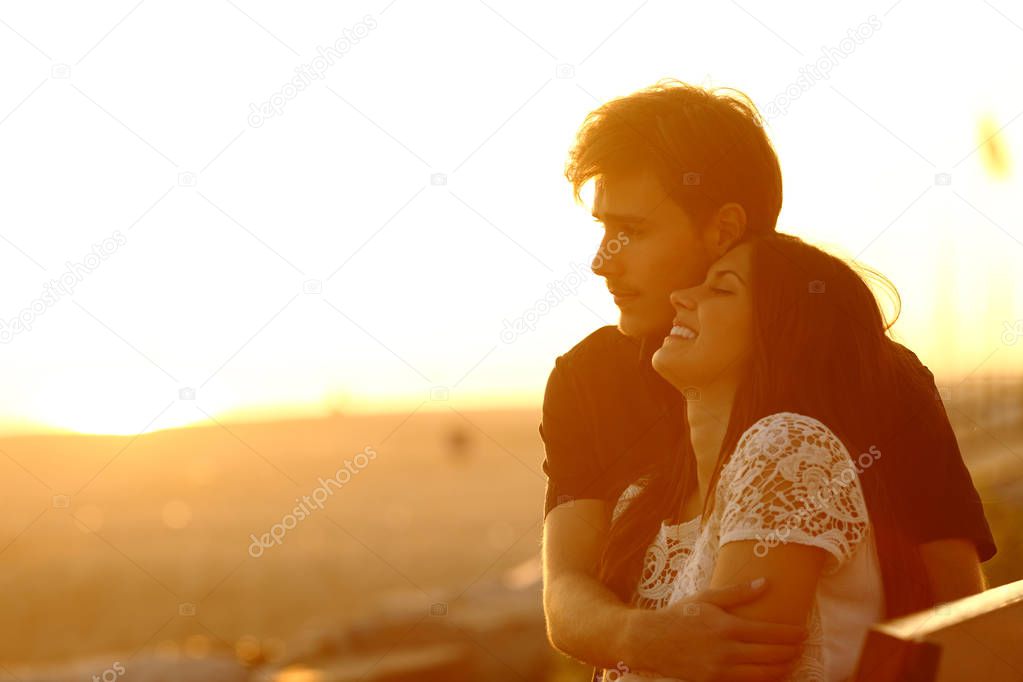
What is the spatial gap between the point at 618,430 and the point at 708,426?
732 millimetres

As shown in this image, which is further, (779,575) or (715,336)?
(715,336)

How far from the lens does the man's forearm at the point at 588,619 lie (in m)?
2.71

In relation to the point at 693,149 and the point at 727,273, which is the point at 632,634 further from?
the point at 693,149

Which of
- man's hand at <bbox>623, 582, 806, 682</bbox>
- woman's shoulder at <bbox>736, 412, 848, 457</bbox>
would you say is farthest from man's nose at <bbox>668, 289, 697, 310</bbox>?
man's hand at <bbox>623, 582, 806, 682</bbox>

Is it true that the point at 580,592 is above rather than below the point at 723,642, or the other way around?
above

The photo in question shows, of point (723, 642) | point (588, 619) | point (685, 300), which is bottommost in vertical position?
point (723, 642)

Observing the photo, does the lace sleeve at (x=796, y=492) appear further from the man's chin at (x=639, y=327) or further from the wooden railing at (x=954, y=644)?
the man's chin at (x=639, y=327)

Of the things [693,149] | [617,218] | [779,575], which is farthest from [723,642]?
[693,149]

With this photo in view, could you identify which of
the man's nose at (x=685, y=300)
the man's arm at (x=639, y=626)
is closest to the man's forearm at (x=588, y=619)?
the man's arm at (x=639, y=626)

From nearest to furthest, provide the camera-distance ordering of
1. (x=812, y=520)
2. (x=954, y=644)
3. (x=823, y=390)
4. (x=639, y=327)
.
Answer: (x=954, y=644), (x=812, y=520), (x=823, y=390), (x=639, y=327)

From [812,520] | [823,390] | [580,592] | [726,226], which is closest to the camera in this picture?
[812,520]

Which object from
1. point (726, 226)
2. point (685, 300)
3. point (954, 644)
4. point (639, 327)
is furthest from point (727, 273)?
point (954, 644)

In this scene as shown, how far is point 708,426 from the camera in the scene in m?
2.70

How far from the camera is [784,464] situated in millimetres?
2342
